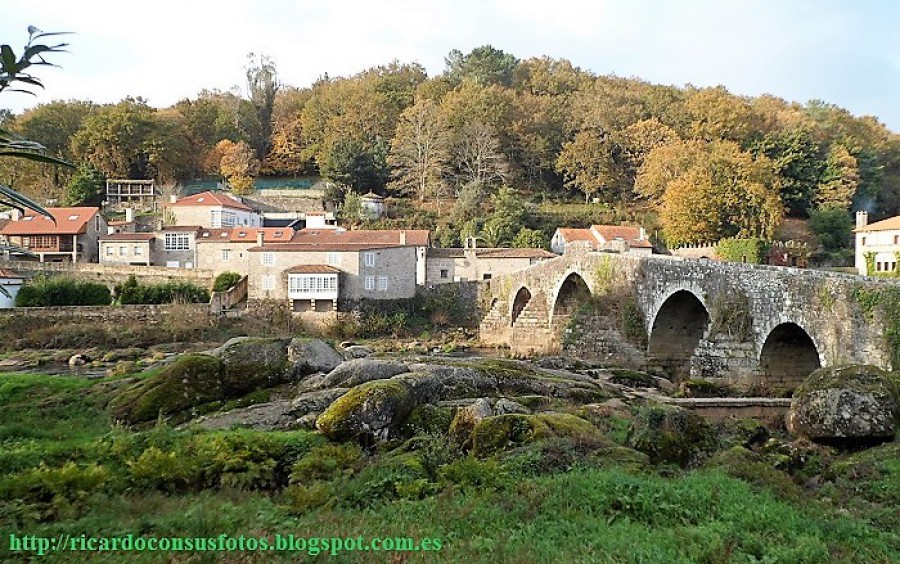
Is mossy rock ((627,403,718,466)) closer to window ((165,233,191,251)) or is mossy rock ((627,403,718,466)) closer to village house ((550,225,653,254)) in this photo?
village house ((550,225,653,254))

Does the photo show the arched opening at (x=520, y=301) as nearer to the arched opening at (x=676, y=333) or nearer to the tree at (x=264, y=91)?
the arched opening at (x=676, y=333)

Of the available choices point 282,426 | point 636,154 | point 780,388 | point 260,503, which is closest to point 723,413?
point 780,388

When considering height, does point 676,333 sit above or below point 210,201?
below

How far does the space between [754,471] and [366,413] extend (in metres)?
5.62

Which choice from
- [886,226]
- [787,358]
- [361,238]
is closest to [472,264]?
[361,238]

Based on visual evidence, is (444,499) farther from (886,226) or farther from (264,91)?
(264,91)

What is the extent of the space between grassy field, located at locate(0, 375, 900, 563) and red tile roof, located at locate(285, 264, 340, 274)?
35.4 m

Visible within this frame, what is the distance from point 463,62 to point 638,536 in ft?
292

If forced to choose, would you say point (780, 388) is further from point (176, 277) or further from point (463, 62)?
point (463, 62)

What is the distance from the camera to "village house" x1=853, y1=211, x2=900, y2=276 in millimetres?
47750

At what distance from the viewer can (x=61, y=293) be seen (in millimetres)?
44312

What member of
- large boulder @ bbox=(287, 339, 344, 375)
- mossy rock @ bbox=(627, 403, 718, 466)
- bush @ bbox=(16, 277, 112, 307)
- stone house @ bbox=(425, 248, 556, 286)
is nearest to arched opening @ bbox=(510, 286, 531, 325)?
stone house @ bbox=(425, 248, 556, 286)

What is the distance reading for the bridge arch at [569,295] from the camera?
38.6 metres

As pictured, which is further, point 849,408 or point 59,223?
point 59,223
